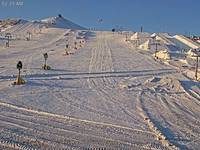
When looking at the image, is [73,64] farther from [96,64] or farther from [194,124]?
[194,124]

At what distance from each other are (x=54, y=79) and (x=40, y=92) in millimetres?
5199

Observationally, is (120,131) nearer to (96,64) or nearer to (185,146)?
(185,146)

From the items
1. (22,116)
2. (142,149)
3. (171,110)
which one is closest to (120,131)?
(142,149)

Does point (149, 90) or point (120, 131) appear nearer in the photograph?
point (120, 131)

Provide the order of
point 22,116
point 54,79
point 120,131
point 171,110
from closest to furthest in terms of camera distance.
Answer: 1. point 120,131
2. point 22,116
3. point 171,110
4. point 54,79

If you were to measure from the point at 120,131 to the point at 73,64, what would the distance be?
73.4ft

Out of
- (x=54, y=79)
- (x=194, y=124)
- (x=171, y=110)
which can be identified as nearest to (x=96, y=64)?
(x=54, y=79)

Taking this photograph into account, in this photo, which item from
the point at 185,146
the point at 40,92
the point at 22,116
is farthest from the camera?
the point at 40,92

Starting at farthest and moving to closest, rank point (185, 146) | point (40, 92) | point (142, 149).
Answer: point (40, 92), point (185, 146), point (142, 149)

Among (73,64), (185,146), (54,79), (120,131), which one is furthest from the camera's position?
(73,64)

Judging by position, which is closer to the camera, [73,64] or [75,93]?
[75,93]

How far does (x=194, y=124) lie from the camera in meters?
15.7

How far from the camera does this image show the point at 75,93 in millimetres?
21047

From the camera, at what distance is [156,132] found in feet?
45.5
